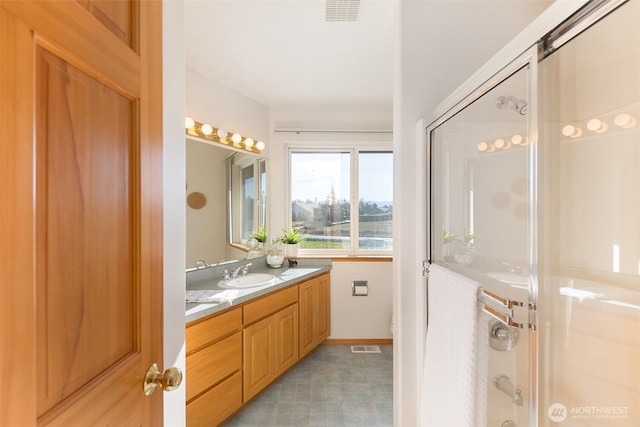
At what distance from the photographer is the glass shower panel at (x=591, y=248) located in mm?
924

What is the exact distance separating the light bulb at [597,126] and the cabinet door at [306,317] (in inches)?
82.7

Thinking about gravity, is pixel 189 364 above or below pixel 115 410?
below

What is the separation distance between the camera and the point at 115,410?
57cm

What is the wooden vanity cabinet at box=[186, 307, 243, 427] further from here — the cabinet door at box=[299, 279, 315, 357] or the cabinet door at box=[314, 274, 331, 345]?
the cabinet door at box=[314, 274, 331, 345]

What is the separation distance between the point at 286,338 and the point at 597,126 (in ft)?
7.44

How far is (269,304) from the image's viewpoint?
6.73 ft

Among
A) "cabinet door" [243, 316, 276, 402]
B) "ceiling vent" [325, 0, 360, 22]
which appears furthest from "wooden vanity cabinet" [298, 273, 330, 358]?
"ceiling vent" [325, 0, 360, 22]

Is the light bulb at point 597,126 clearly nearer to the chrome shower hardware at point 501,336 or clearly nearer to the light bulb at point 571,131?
the light bulb at point 571,131

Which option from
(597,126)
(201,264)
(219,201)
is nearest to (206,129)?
(219,201)

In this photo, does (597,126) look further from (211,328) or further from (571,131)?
(211,328)

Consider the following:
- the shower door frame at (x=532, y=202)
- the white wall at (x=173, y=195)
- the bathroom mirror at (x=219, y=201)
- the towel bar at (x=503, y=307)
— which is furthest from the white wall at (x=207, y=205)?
the shower door frame at (x=532, y=202)

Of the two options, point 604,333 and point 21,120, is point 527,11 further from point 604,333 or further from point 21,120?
point 21,120

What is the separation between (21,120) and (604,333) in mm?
1692

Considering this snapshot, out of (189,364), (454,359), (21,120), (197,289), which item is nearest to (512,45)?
(454,359)
